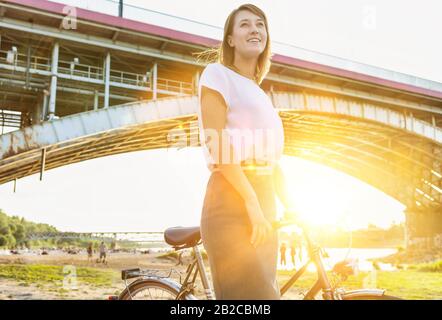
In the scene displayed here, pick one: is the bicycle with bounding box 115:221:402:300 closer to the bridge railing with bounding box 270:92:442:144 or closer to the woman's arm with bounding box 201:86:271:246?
the woman's arm with bounding box 201:86:271:246

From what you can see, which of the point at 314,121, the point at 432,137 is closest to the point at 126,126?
the point at 314,121

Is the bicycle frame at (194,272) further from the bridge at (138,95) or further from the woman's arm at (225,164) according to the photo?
the bridge at (138,95)

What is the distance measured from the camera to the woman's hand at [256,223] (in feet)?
5.81

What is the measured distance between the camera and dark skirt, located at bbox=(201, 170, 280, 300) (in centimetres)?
181

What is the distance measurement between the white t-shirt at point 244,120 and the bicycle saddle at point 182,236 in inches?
36.4

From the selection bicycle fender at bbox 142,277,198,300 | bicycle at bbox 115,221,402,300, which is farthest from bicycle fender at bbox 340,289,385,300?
bicycle fender at bbox 142,277,198,300

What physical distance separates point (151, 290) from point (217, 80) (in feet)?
6.31

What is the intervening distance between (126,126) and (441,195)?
26.9m

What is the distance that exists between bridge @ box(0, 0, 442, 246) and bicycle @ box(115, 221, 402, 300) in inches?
529

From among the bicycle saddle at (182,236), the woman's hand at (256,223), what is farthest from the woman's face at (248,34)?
the bicycle saddle at (182,236)

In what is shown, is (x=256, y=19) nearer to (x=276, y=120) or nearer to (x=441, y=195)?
(x=276, y=120)

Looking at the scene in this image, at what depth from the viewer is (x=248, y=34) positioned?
2.15 metres

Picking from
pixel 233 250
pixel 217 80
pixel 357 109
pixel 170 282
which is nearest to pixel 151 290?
pixel 170 282
